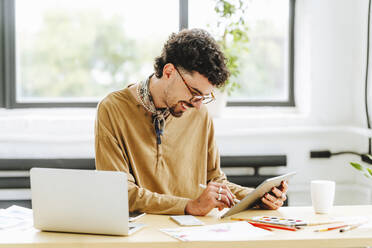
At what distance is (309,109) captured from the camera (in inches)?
114

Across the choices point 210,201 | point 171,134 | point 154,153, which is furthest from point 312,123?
point 210,201

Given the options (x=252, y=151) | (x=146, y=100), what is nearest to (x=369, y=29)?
(x=252, y=151)

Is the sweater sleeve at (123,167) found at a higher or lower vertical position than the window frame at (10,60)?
lower

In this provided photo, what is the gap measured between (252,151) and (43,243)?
1664 millimetres

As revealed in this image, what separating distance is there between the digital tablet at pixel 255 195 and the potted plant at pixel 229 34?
3.66ft

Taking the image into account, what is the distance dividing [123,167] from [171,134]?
11.7 inches

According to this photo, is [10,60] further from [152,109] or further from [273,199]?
[273,199]

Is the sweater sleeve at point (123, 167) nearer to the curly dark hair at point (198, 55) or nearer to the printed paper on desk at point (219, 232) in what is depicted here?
the printed paper on desk at point (219, 232)

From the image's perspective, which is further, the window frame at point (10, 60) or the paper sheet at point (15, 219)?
the window frame at point (10, 60)

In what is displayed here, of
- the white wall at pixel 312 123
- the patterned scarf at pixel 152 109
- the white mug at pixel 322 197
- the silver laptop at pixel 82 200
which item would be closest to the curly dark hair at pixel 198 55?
the patterned scarf at pixel 152 109

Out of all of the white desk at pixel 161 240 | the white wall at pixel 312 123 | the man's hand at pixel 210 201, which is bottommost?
the white desk at pixel 161 240

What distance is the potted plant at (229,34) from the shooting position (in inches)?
110

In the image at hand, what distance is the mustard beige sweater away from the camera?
69.9 inches

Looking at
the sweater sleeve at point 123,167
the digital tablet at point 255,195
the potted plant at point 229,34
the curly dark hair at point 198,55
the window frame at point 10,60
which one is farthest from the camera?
the window frame at point 10,60
